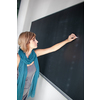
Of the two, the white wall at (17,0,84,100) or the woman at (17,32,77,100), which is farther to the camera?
the white wall at (17,0,84,100)

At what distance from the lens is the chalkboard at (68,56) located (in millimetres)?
945

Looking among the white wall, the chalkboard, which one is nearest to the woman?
the chalkboard

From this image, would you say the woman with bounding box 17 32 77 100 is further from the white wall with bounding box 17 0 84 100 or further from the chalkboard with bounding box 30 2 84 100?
the white wall with bounding box 17 0 84 100

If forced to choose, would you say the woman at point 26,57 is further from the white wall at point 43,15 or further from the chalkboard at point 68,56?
the white wall at point 43,15

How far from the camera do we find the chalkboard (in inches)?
37.2

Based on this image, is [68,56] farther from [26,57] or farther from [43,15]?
[43,15]

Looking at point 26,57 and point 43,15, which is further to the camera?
point 43,15

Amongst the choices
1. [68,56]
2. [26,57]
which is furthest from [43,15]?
[68,56]

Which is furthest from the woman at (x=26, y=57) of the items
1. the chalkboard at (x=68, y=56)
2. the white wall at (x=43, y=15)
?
the white wall at (x=43, y=15)

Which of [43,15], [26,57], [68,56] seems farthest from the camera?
[43,15]

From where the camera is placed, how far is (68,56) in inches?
43.7
